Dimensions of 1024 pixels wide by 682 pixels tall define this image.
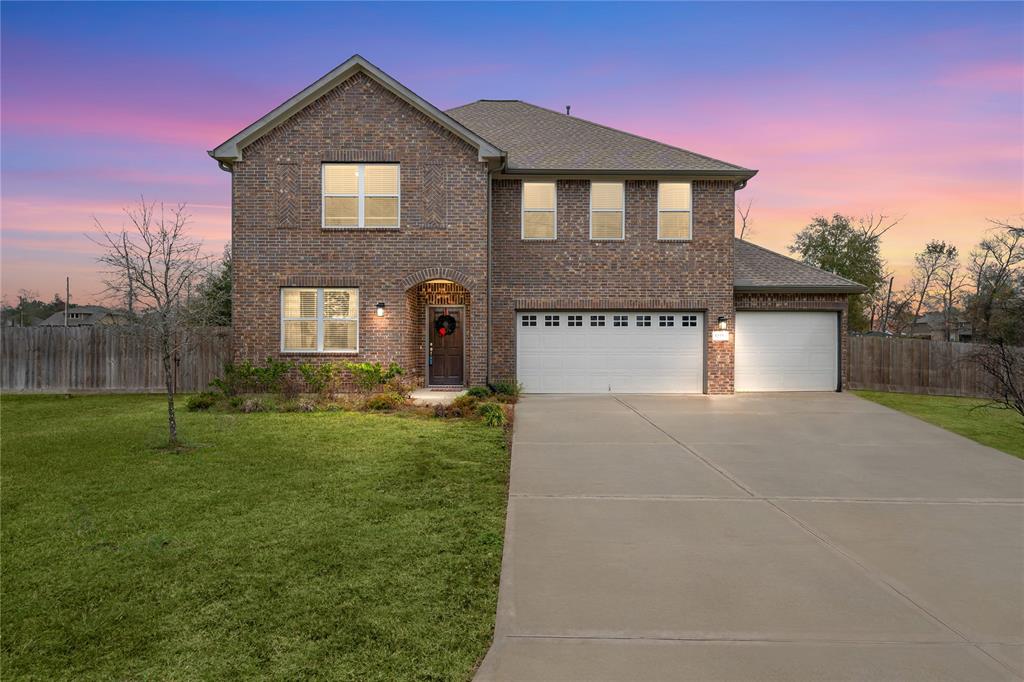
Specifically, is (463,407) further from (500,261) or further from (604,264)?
(604,264)

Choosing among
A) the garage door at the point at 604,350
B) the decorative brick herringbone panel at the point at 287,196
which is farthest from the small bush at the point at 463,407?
the decorative brick herringbone panel at the point at 287,196

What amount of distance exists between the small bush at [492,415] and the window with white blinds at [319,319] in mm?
4647

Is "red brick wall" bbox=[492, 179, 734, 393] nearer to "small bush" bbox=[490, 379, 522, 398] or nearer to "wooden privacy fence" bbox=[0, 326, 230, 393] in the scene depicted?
"small bush" bbox=[490, 379, 522, 398]

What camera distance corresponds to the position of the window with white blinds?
14.1 m

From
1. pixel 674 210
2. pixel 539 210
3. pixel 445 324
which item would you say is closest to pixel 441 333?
pixel 445 324

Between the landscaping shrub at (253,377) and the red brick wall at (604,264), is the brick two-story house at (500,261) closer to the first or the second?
Answer: the red brick wall at (604,264)

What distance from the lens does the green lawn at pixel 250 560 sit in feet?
9.75

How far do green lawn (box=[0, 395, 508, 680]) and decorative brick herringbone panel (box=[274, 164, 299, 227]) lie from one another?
7.35 metres

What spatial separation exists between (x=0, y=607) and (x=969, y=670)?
582cm

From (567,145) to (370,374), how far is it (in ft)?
29.6

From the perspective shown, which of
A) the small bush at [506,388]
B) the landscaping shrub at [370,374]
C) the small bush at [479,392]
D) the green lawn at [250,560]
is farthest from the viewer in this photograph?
the small bush at [506,388]

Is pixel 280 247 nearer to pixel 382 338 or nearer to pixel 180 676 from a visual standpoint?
pixel 382 338

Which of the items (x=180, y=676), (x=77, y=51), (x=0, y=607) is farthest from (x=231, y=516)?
(x=77, y=51)

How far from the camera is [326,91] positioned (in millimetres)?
13938
